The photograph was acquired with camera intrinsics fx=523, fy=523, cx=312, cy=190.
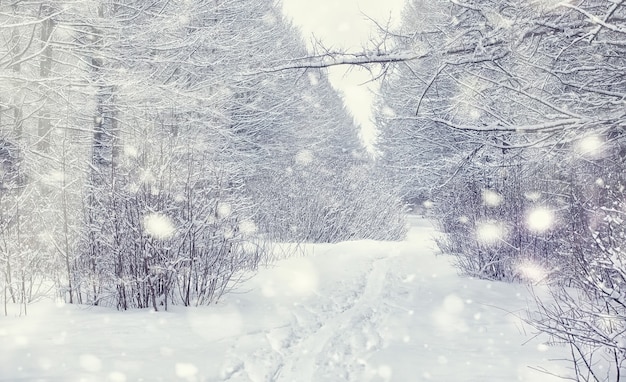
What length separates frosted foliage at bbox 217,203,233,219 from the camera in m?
5.90

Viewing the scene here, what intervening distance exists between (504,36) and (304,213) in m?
9.43

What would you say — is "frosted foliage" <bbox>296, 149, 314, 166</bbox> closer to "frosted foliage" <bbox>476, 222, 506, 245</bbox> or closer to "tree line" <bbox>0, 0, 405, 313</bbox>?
"tree line" <bbox>0, 0, 405, 313</bbox>

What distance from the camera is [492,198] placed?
8242 millimetres

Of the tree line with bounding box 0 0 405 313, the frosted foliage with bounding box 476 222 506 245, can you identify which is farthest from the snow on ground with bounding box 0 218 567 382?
the frosted foliage with bounding box 476 222 506 245

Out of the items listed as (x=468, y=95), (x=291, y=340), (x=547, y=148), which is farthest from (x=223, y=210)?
(x=547, y=148)

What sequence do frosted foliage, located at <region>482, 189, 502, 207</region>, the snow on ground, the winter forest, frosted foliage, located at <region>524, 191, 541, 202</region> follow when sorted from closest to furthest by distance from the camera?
the snow on ground, the winter forest, frosted foliage, located at <region>524, 191, 541, 202</region>, frosted foliage, located at <region>482, 189, 502, 207</region>

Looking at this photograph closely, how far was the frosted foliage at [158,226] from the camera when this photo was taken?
5293mm

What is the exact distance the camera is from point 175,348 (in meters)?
4.09

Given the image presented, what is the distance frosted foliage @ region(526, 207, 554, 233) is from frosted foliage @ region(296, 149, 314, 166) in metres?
9.51

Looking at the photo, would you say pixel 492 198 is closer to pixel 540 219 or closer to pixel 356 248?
pixel 540 219

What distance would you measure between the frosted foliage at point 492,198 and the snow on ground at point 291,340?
156 centimetres

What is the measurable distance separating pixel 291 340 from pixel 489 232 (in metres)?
4.33

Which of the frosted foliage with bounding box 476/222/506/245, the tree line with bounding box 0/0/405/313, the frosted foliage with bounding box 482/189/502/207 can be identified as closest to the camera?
the tree line with bounding box 0/0/405/313

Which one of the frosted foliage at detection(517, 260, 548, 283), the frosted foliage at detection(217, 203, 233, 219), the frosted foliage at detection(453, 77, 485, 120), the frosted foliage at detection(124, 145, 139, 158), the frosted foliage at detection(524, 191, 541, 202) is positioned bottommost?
the frosted foliage at detection(517, 260, 548, 283)
